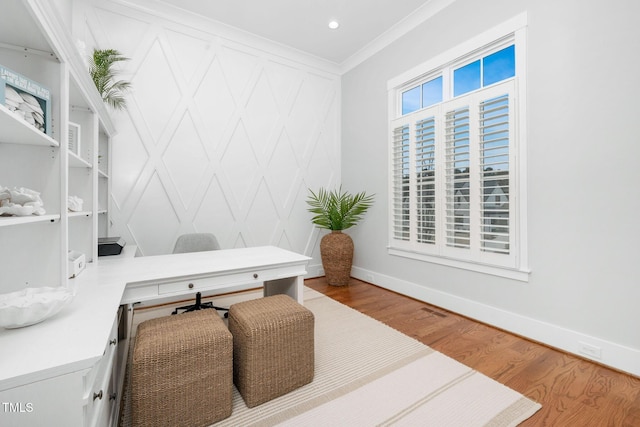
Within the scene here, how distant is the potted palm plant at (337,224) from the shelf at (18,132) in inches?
118

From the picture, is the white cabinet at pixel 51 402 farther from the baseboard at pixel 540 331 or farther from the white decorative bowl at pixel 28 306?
the baseboard at pixel 540 331

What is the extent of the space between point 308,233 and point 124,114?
2685mm

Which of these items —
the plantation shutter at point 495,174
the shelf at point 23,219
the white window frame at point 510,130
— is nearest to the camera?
the shelf at point 23,219

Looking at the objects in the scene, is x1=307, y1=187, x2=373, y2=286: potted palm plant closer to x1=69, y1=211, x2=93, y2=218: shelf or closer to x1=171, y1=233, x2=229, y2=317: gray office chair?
x1=171, y1=233, x2=229, y2=317: gray office chair

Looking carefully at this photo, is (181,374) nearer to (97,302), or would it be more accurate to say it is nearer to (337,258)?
(97,302)

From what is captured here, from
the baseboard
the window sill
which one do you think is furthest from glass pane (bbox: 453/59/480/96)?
the baseboard

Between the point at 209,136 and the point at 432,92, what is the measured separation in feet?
9.00

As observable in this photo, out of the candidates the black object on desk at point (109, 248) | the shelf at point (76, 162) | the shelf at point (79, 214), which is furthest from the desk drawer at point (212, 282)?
the black object on desk at point (109, 248)

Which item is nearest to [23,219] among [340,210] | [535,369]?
[535,369]

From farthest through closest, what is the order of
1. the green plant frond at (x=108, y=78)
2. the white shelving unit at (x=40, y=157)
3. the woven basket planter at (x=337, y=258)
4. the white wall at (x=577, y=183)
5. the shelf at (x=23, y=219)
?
the woven basket planter at (x=337, y=258) → the green plant frond at (x=108, y=78) → the white wall at (x=577, y=183) → the white shelving unit at (x=40, y=157) → the shelf at (x=23, y=219)

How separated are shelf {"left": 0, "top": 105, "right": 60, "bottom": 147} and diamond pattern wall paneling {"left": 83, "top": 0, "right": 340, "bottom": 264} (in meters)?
1.90

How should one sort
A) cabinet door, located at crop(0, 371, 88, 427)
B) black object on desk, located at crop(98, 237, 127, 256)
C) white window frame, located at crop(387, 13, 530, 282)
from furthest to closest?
white window frame, located at crop(387, 13, 530, 282) → black object on desk, located at crop(98, 237, 127, 256) → cabinet door, located at crop(0, 371, 88, 427)

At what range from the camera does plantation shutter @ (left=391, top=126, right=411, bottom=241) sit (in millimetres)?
3453

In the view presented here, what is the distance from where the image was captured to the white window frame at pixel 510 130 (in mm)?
2350
